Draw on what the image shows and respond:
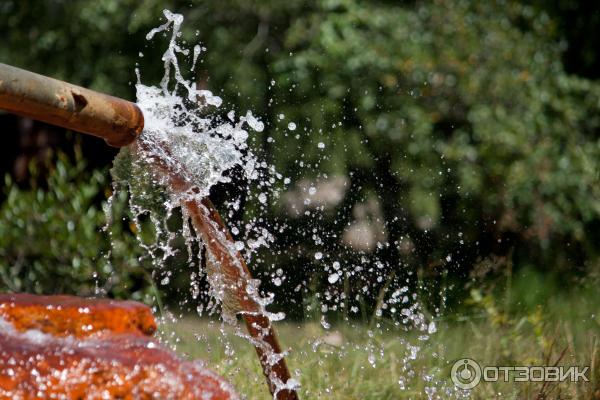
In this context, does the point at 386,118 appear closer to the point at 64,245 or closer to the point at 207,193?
the point at 64,245

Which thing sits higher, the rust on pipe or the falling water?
the falling water

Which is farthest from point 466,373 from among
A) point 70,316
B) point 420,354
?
point 70,316

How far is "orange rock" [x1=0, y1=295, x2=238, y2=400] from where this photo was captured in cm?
173

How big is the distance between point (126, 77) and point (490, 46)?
6.60 ft

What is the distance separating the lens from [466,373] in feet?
10.7

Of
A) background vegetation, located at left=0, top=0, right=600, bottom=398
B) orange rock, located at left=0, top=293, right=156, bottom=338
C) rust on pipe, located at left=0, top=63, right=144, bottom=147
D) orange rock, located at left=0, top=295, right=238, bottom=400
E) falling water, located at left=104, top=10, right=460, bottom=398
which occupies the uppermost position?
background vegetation, located at left=0, top=0, right=600, bottom=398

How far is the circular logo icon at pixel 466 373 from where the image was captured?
10.5 ft

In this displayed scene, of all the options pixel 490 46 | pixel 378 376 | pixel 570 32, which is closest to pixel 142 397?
pixel 378 376

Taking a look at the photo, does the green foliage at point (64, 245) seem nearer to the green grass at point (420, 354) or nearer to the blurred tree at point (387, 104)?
the green grass at point (420, 354)

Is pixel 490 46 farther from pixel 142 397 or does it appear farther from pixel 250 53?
pixel 142 397

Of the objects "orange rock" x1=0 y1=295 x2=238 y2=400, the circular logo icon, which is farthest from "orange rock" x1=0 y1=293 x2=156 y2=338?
the circular logo icon

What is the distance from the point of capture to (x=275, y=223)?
532 centimetres

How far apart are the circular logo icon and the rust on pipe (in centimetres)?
161

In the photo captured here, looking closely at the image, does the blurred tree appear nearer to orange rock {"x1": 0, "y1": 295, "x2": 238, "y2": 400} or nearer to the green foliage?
the green foliage
